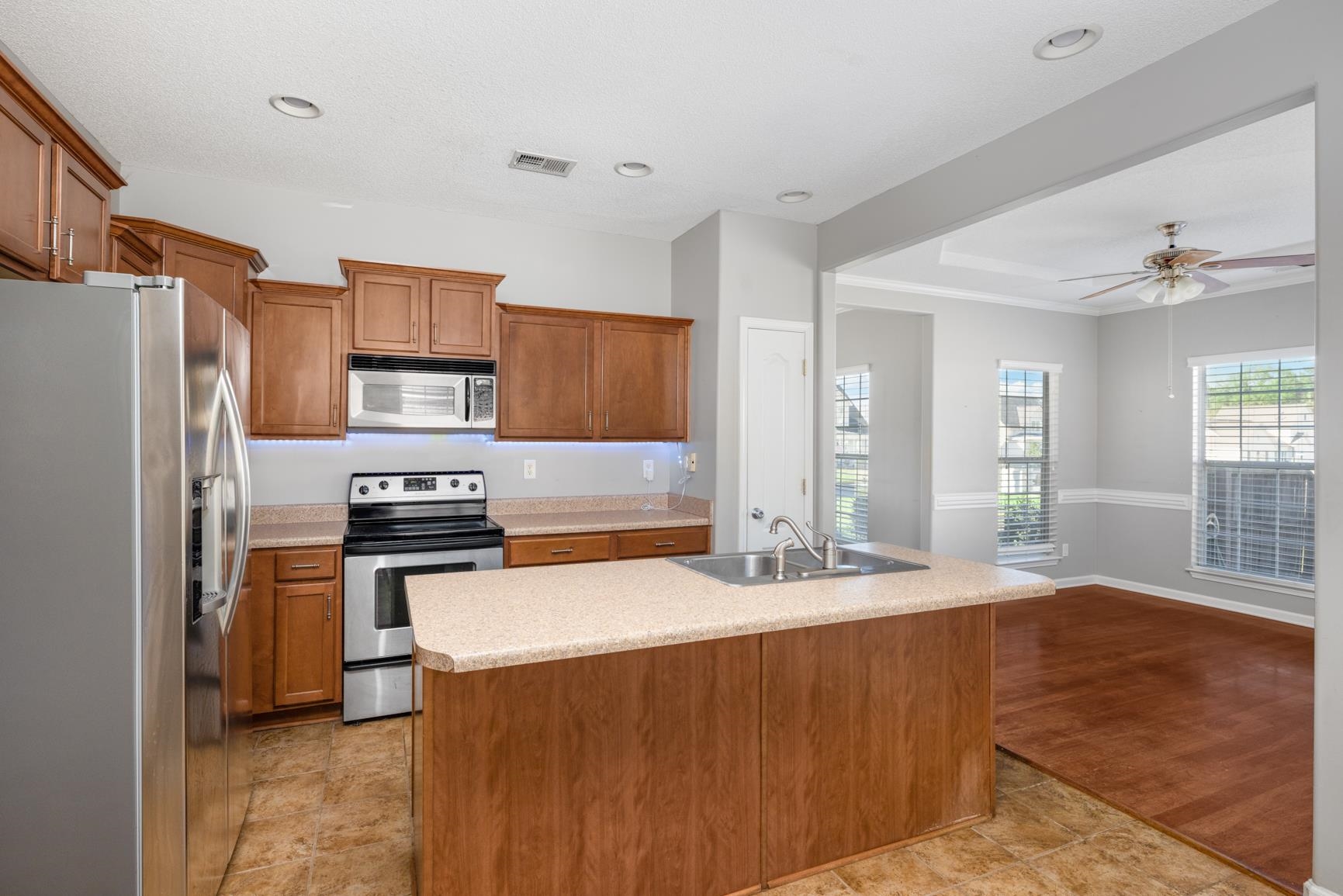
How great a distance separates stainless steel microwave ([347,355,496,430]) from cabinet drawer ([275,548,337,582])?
0.72 metres

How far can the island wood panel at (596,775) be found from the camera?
5.51 feet

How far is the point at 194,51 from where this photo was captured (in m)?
2.40

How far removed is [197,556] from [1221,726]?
422cm

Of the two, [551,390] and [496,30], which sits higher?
[496,30]

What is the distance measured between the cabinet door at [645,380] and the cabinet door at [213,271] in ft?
6.00

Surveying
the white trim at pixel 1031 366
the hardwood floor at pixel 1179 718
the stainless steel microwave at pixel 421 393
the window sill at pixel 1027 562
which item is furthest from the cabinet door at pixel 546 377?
the window sill at pixel 1027 562

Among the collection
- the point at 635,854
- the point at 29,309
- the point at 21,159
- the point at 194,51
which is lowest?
the point at 635,854

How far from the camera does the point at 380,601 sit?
131 inches

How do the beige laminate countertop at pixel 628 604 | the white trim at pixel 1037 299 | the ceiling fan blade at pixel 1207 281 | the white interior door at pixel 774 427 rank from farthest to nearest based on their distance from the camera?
the white trim at pixel 1037 299 → the ceiling fan blade at pixel 1207 281 → the white interior door at pixel 774 427 → the beige laminate countertop at pixel 628 604

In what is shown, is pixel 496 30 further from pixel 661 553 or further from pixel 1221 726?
pixel 1221 726

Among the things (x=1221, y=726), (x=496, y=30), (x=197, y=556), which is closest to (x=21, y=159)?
(x=197, y=556)

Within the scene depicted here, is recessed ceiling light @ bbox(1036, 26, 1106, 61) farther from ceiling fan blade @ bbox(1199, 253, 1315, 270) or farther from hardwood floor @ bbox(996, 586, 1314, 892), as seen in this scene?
hardwood floor @ bbox(996, 586, 1314, 892)

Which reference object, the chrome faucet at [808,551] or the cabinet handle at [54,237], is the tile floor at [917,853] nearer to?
the chrome faucet at [808,551]

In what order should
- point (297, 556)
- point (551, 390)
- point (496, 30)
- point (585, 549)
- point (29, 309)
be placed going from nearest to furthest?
point (29, 309) < point (496, 30) < point (297, 556) < point (585, 549) < point (551, 390)
